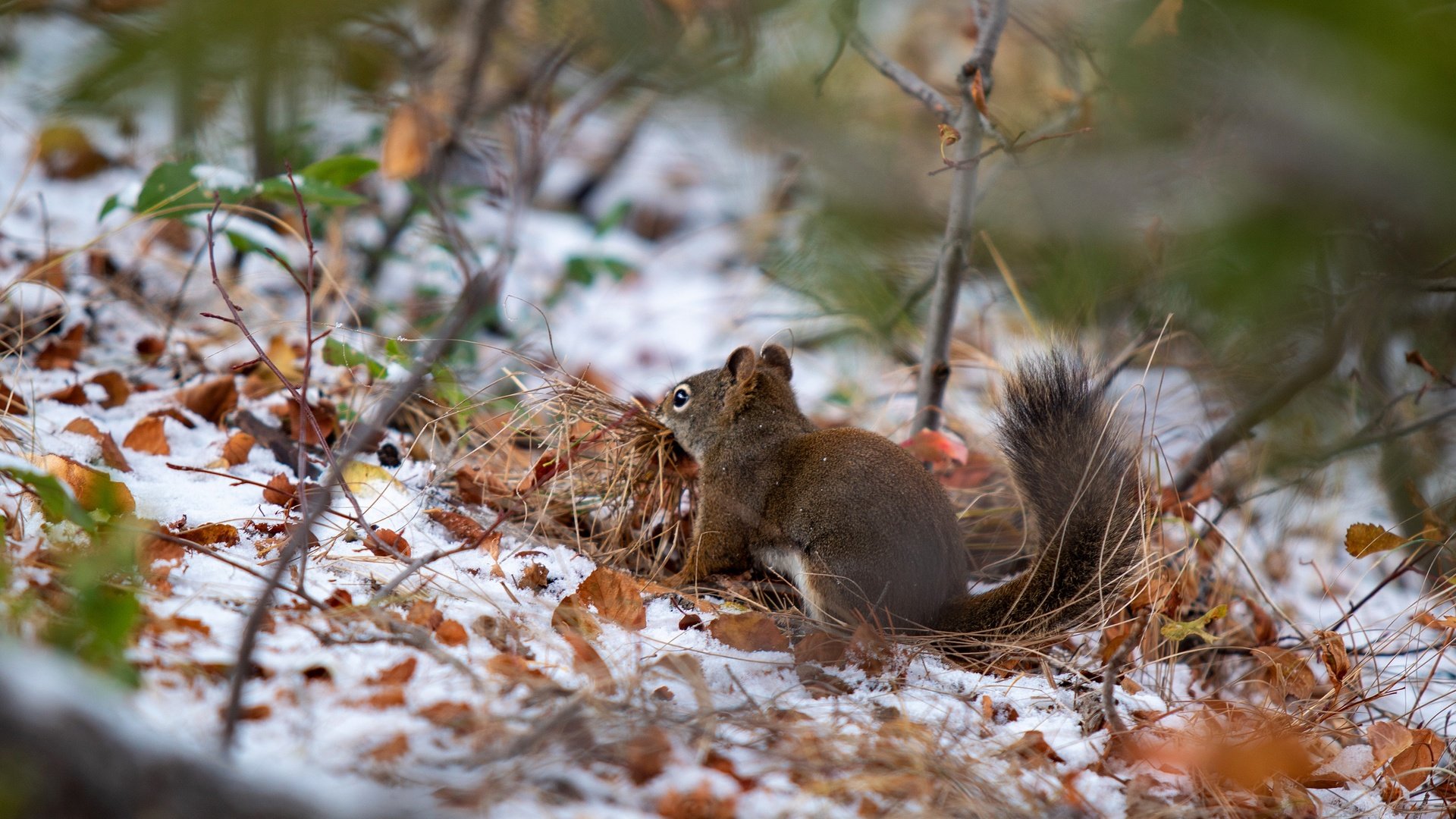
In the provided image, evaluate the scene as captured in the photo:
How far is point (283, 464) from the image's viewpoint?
2387mm

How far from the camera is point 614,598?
189 cm

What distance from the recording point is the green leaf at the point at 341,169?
2.67 meters

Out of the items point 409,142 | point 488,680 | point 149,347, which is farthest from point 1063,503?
point 149,347

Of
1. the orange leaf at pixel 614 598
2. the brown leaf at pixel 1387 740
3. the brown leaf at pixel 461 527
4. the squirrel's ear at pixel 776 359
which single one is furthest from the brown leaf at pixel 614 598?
the brown leaf at pixel 1387 740

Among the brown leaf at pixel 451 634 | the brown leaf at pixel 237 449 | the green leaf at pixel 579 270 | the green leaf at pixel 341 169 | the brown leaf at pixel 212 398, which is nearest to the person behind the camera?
the brown leaf at pixel 451 634

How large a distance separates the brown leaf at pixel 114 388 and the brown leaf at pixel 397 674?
1600mm

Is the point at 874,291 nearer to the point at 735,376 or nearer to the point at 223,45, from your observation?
the point at 735,376

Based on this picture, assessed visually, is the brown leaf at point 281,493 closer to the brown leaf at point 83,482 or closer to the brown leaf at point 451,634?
the brown leaf at point 83,482

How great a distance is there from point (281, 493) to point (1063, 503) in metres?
1.69

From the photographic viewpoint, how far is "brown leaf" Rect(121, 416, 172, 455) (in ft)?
7.32

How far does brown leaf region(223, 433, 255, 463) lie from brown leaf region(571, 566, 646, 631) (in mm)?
1016

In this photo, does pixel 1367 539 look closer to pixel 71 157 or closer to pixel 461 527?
pixel 461 527

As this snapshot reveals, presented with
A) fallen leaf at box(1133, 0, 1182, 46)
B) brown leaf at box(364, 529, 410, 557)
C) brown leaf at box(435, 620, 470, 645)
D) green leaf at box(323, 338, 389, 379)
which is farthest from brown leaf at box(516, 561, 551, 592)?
fallen leaf at box(1133, 0, 1182, 46)

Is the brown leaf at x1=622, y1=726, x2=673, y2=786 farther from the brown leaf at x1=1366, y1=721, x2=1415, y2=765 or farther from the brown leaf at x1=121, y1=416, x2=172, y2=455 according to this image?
the brown leaf at x1=121, y1=416, x2=172, y2=455
